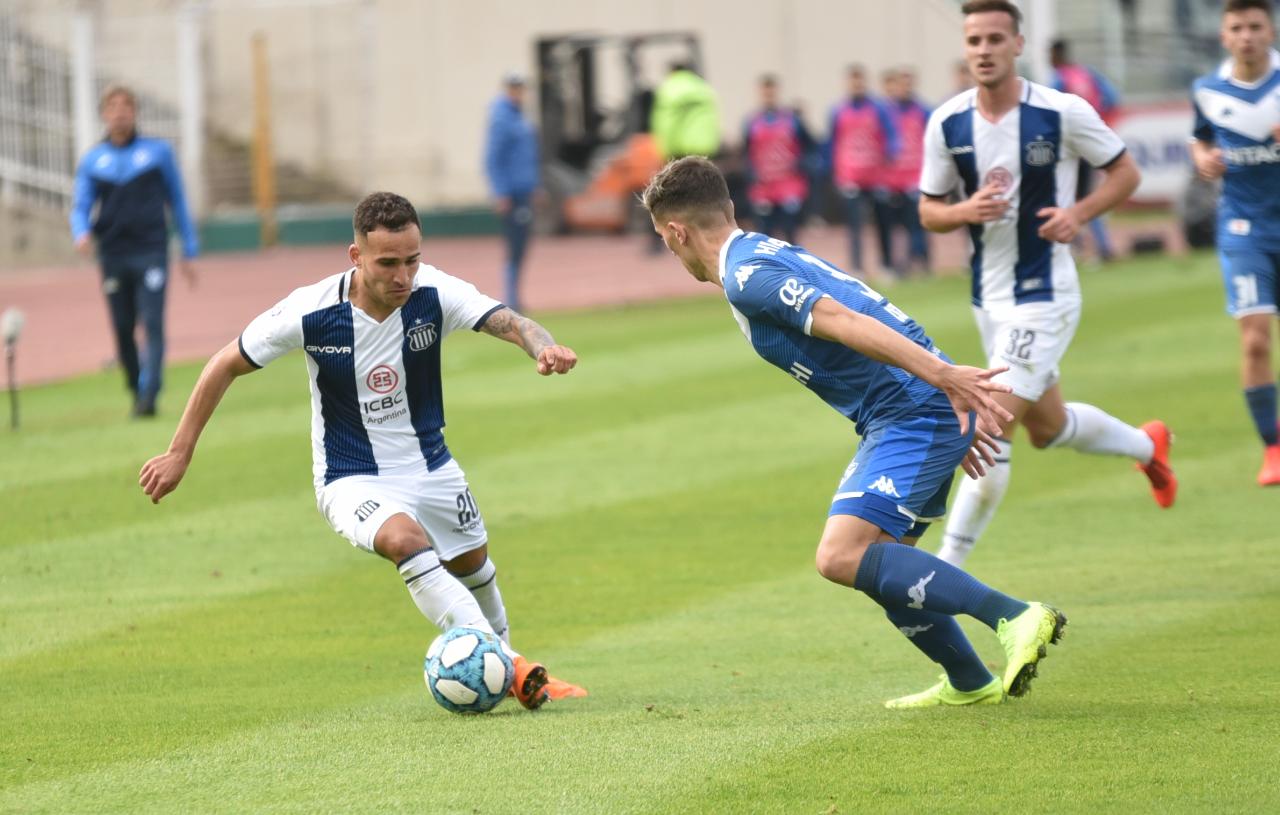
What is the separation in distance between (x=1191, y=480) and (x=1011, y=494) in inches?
40.7

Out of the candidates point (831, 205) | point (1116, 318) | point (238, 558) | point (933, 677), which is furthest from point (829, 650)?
point (831, 205)

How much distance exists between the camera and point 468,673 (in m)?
6.03

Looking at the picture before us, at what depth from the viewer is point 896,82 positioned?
22.7 metres

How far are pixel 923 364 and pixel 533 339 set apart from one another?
1569 mm

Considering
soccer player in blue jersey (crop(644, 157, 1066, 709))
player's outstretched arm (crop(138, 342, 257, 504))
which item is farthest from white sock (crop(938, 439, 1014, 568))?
player's outstretched arm (crop(138, 342, 257, 504))

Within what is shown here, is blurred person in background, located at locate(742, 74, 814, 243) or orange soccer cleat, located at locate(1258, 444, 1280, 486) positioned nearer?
orange soccer cleat, located at locate(1258, 444, 1280, 486)

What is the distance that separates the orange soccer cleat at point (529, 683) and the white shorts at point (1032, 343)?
2.54 m

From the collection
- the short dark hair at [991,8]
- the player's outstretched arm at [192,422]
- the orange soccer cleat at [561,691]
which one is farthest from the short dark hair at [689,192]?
the short dark hair at [991,8]

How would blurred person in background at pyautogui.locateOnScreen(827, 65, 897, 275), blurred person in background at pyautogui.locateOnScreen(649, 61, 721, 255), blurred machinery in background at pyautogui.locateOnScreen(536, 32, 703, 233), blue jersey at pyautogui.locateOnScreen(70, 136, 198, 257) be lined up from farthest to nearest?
blurred machinery in background at pyautogui.locateOnScreen(536, 32, 703, 233) → blurred person in background at pyautogui.locateOnScreen(649, 61, 721, 255) → blurred person in background at pyautogui.locateOnScreen(827, 65, 897, 275) → blue jersey at pyautogui.locateOnScreen(70, 136, 198, 257)

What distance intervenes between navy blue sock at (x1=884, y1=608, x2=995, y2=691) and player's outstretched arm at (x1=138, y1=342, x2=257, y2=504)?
2374 millimetres

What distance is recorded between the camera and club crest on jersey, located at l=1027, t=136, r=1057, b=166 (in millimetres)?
7637

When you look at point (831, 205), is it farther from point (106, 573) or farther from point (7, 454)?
point (106, 573)

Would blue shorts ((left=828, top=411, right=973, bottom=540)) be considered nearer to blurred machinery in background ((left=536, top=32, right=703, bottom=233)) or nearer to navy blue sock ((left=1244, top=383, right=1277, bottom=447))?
navy blue sock ((left=1244, top=383, right=1277, bottom=447))

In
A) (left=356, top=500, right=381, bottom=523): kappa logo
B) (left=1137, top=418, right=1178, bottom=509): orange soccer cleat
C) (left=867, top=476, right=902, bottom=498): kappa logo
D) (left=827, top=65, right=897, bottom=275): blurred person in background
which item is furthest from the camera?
(left=827, top=65, right=897, bottom=275): blurred person in background
